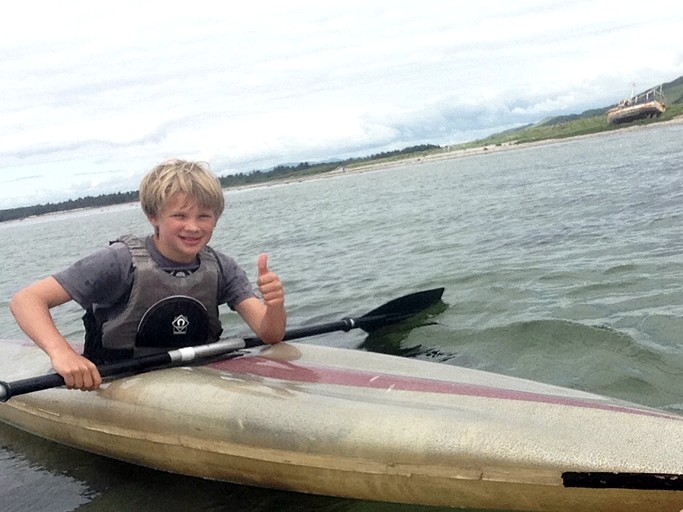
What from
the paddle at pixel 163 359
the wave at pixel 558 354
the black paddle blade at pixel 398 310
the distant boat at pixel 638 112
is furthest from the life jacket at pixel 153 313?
the distant boat at pixel 638 112

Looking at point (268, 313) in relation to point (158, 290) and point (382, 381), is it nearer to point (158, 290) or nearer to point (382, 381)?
point (158, 290)

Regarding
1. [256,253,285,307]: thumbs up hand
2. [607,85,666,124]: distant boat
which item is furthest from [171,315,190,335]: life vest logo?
[607,85,666,124]: distant boat

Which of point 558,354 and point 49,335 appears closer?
point 49,335

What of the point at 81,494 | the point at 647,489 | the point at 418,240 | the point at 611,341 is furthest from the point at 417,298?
the point at 418,240

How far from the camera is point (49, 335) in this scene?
3.67 m

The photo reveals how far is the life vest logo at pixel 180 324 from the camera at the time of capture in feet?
14.1

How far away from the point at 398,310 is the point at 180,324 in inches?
116

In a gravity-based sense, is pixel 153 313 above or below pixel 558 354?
above

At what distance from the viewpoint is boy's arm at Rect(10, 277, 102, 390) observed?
144 inches

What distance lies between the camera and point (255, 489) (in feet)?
11.9

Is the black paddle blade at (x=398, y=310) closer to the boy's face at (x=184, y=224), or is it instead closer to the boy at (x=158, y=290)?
the boy at (x=158, y=290)

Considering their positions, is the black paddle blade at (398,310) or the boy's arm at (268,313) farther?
the black paddle blade at (398,310)

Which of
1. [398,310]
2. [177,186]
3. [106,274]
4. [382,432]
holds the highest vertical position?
[177,186]

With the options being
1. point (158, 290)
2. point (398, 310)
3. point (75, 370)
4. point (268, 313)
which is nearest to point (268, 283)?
point (268, 313)
